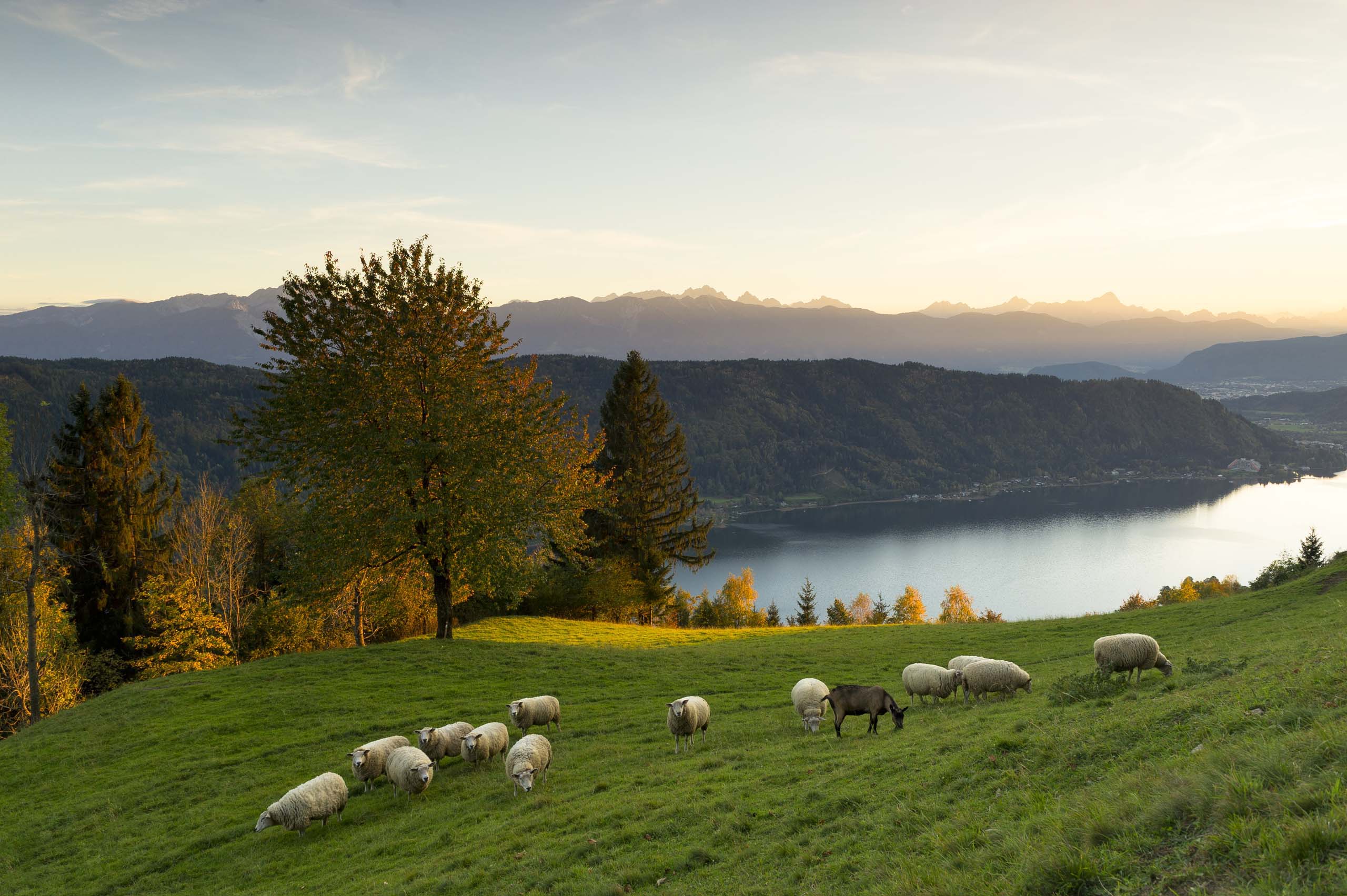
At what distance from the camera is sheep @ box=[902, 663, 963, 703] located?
58.8ft

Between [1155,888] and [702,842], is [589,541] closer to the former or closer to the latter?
[702,842]

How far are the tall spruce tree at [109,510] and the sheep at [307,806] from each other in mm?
38562

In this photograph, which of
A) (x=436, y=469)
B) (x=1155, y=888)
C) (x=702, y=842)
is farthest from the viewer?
(x=436, y=469)

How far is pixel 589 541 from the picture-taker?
3372 centimetres

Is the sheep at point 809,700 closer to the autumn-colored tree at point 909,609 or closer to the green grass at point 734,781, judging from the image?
the green grass at point 734,781

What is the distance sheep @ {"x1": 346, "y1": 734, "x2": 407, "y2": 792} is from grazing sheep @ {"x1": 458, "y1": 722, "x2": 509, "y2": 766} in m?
1.69

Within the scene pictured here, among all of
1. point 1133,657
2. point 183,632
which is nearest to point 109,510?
point 183,632

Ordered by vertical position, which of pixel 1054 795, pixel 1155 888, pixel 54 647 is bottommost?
pixel 54 647

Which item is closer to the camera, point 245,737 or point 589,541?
point 245,737

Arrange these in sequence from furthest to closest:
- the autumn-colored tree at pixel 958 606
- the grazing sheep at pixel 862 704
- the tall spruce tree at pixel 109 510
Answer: the autumn-colored tree at pixel 958 606 → the tall spruce tree at pixel 109 510 → the grazing sheep at pixel 862 704

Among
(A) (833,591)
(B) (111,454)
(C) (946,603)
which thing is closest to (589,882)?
(B) (111,454)

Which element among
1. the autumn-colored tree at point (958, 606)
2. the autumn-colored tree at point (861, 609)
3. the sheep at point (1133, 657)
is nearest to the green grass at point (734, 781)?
the sheep at point (1133, 657)

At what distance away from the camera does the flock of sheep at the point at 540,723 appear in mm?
14602

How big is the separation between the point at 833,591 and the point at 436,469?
122 meters
